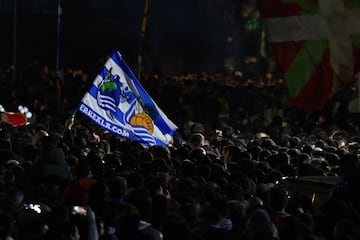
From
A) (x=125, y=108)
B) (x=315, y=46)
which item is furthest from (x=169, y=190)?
(x=315, y=46)

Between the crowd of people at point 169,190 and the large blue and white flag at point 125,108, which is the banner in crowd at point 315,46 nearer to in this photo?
the crowd of people at point 169,190

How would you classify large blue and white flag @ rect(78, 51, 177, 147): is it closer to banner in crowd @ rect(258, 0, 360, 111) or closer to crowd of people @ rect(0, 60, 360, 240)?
crowd of people @ rect(0, 60, 360, 240)

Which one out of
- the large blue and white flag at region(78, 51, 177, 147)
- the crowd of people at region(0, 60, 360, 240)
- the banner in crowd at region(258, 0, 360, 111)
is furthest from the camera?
the banner in crowd at region(258, 0, 360, 111)

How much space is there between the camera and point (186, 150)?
590 inches

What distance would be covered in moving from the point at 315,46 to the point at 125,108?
3767 millimetres

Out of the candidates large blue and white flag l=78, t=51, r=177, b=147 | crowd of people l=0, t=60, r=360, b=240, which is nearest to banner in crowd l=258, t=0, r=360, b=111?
crowd of people l=0, t=60, r=360, b=240

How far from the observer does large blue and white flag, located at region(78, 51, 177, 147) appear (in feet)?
49.9

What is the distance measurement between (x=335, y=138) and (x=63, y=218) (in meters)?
11.7

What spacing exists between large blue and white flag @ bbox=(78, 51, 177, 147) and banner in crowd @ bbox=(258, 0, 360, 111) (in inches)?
116

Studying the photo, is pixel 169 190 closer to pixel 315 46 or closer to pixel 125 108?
pixel 125 108

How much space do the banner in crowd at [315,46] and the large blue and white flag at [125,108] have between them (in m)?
2.95

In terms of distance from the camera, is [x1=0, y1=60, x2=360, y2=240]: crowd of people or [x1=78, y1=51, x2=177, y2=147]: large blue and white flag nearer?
[x1=0, y1=60, x2=360, y2=240]: crowd of people

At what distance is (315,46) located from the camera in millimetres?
17953

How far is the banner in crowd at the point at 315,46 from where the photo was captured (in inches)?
699
